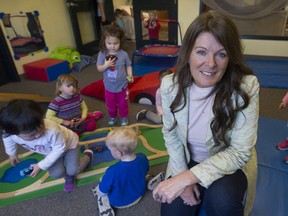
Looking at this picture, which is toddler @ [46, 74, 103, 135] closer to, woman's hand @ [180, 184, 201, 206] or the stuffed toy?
woman's hand @ [180, 184, 201, 206]

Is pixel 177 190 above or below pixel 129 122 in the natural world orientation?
above

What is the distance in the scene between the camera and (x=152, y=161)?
70.3 inches

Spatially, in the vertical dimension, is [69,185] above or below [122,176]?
below

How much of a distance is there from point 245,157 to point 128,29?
539 centimetres

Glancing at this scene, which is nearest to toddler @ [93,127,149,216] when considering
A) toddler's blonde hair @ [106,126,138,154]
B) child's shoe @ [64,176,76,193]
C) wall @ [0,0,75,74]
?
toddler's blonde hair @ [106,126,138,154]

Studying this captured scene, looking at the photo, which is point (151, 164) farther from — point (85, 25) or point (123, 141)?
point (85, 25)

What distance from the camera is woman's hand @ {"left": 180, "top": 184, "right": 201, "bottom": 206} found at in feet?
3.22

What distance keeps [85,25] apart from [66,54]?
1.01 metres

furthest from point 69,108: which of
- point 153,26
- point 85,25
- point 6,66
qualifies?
point 85,25

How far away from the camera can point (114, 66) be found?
6.91ft

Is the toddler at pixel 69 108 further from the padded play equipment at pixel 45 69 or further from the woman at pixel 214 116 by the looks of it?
the padded play equipment at pixel 45 69

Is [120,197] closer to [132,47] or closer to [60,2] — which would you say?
[60,2]

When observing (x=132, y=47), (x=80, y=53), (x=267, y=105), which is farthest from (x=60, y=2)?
(x=267, y=105)

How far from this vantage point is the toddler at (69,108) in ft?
6.41
